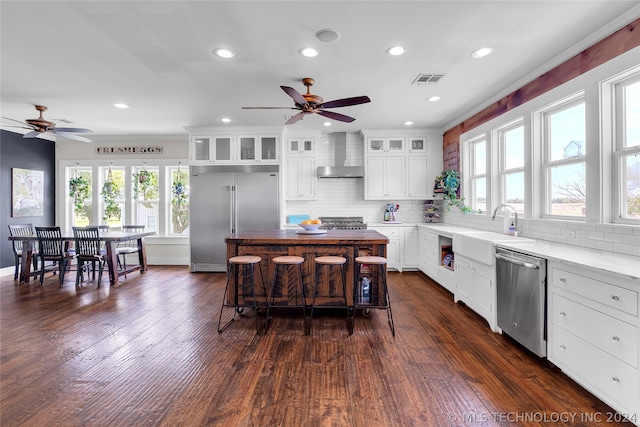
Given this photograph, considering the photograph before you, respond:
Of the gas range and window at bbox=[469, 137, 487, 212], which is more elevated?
window at bbox=[469, 137, 487, 212]

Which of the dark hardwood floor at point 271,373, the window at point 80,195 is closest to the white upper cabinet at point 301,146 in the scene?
the dark hardwood floor at point 271,373

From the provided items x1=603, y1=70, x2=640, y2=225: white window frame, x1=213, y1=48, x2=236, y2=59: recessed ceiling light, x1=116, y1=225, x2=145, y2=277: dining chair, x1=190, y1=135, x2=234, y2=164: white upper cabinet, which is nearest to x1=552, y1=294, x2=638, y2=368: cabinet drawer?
x1=603, y1=70, x2=640, y2=225: white window frame

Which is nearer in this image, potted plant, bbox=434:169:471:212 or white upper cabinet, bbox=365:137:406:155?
potted plant, bbox=434:169:471:212

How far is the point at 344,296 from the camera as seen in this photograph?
351 cm

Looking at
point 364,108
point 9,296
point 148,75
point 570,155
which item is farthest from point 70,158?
point 570,155

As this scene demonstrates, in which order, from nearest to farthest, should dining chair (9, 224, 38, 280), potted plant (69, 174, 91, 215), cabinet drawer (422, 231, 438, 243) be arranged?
cabinet drawer (422, 231, 438, 243)
dining chair (9, 224, 38, 280)
potted plant (69, 174, 91, 215)

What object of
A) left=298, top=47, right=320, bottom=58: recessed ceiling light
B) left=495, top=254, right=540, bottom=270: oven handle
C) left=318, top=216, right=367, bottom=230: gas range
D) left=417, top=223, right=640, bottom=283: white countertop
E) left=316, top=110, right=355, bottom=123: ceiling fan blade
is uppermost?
left=298, top=47, right=320, bottom=58: recessed ceiling light

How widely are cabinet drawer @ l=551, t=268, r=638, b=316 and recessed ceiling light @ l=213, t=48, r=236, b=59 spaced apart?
3264 mm

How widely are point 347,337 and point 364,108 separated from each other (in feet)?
10.6

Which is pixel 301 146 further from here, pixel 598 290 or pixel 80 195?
pixel 598 290

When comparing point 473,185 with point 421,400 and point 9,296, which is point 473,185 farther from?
point 9,296

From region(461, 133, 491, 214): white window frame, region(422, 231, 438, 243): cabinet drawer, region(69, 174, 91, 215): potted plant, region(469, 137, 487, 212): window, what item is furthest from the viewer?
region(69, 174, 91, 215): potted plant

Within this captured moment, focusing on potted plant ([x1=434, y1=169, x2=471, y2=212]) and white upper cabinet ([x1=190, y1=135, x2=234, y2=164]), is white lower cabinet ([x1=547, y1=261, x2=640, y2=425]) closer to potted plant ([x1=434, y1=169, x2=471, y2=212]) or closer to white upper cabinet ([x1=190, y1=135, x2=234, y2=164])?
potted plant ([x1=434, y1=169, x2=471, y2=212])

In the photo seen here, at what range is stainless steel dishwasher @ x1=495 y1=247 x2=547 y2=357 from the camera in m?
2.45
